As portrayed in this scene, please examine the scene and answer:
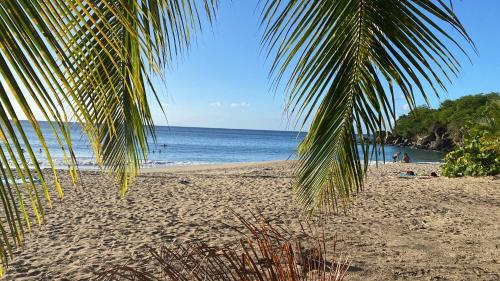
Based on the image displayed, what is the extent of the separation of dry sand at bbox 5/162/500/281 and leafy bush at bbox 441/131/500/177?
1.75m

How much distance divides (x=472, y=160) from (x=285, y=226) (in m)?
10.8

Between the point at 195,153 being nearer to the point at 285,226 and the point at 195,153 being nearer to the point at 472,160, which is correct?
the point at 472,160

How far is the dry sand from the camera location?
193 inches

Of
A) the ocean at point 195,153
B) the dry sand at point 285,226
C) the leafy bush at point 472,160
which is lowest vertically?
the ocean at point 195,153

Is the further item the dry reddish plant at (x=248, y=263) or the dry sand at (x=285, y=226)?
the dry sand at (x=285, y=226)

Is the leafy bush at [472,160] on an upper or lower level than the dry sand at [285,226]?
upper

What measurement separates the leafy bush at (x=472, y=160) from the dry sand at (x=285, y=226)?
1.75m

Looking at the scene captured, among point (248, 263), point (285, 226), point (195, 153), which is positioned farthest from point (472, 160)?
point (195, 153)

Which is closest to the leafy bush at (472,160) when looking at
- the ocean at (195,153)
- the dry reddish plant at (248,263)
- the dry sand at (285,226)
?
the dry sand at (285,226)

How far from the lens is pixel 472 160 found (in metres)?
14.9

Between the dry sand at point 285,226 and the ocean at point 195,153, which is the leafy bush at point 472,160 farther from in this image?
the ocean at point 195,153

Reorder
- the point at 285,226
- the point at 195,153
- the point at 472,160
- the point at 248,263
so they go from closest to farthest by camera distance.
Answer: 1. the point at 248,263
2. the point at 285,226
3. the point at 472,160
4. the point at 195,153

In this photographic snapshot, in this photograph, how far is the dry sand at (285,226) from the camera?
4.91m

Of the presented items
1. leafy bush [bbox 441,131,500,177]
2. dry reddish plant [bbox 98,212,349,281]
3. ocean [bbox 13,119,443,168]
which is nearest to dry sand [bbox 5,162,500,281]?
dry reddish plant [bbox 98,212,349,281]
